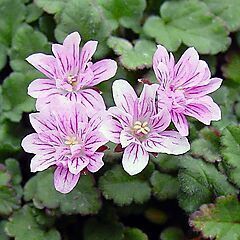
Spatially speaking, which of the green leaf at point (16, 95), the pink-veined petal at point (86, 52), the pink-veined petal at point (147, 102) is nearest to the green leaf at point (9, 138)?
the green leaf at point (16, 95)

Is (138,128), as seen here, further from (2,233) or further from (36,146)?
(2,233)

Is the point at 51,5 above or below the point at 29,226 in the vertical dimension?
above

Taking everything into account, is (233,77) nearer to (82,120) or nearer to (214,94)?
(214,94)

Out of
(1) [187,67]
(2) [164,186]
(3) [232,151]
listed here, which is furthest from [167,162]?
(1) [187,67]

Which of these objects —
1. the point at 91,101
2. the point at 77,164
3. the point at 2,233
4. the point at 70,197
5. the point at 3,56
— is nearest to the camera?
the point at 77,164

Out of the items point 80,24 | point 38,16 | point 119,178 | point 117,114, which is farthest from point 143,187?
point 38,16

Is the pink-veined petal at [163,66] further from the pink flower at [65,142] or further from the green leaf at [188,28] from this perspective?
the green leaf at [188,28]
